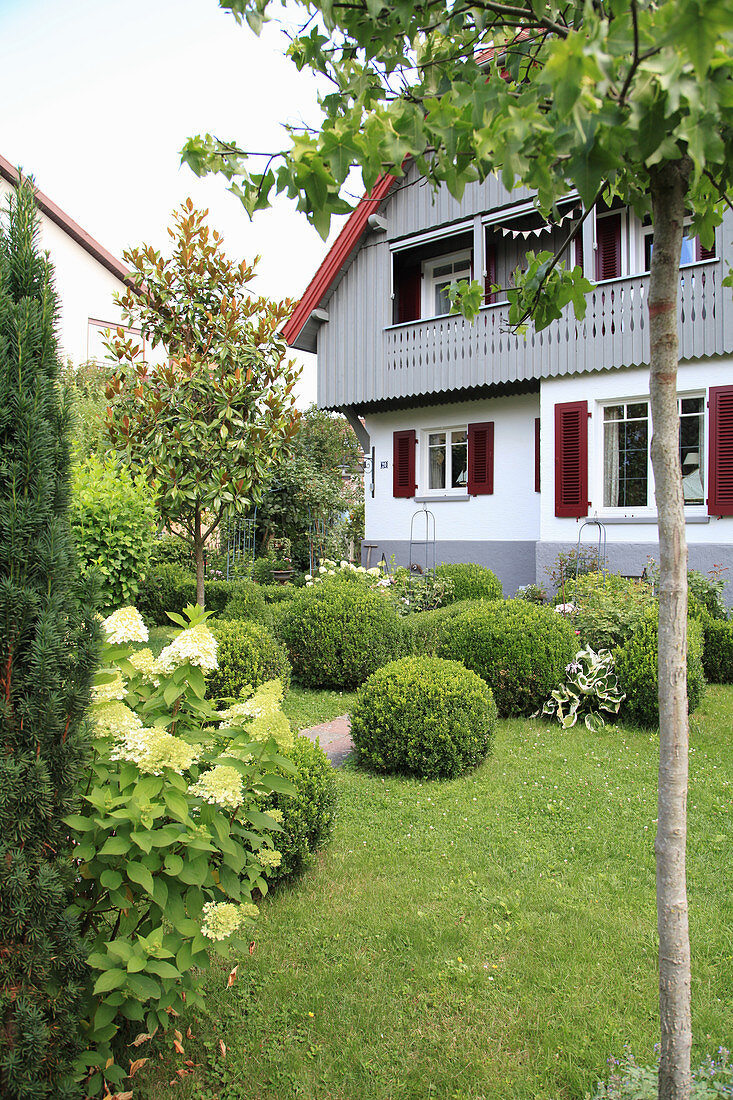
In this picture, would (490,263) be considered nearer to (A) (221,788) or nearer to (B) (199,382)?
(B) (199,382)

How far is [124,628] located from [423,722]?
10.2ft

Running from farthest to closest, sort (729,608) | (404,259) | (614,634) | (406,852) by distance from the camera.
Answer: (404,259) < (729,608) < (614,634) < (406,852)

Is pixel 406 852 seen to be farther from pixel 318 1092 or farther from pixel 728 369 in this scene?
pixel 728 369

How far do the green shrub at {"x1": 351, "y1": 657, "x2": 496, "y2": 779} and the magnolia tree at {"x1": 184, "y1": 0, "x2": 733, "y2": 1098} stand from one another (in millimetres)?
3240

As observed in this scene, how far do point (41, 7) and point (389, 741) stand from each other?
6.31 m

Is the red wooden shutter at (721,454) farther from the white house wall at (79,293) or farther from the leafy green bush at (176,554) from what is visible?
the white house wall at (79,293)

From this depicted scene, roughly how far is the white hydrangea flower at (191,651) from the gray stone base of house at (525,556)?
976 centimetres

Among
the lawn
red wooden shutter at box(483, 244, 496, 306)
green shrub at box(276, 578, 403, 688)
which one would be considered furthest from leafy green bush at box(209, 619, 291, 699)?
red wooden shutter at box(483, 244, 496, 306)

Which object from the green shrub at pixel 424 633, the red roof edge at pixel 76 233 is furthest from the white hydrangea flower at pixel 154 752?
the red roof edge at pixel 76 233

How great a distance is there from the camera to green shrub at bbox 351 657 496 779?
16.5 feet

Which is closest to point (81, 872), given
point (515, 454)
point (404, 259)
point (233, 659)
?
point (233, 659)

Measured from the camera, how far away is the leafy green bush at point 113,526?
5.96 metres

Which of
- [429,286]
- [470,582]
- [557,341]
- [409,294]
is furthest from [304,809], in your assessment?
[429,286]

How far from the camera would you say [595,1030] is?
8.06 feet
